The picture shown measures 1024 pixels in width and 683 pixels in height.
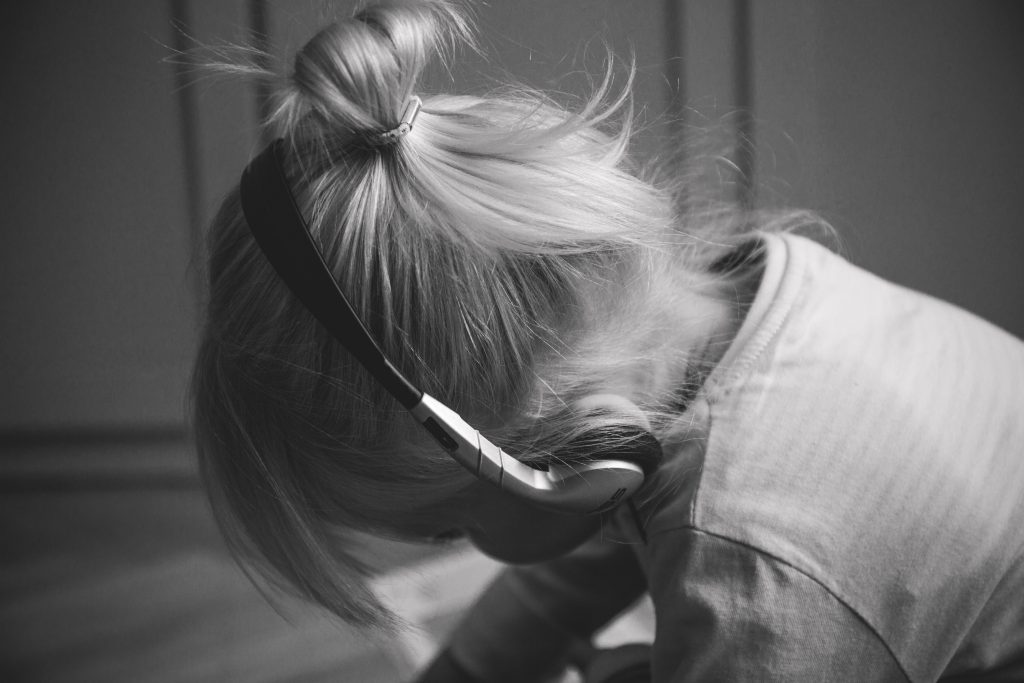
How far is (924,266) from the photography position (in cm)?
88

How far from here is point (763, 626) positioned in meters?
0.48

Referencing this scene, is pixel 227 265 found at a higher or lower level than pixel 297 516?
higher

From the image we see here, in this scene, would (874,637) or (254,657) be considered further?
(254,657)

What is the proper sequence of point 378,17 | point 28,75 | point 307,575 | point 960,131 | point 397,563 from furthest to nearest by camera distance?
point 28,75 < point 397,563 < point 960,131 < point 307,575 < point 378,17

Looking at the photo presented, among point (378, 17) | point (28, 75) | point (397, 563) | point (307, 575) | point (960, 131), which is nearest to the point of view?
point (378, 17)

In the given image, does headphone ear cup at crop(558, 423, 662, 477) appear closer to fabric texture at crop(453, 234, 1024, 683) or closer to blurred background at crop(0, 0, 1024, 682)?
fabric texture at crop(453, 234, 1024, 683)

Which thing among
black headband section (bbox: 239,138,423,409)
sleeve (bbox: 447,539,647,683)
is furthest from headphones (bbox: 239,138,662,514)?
sleeve (bbox: 447,539,647,683)

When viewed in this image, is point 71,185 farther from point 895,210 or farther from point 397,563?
point 895,210

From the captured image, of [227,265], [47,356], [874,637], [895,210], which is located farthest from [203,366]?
[47,356]

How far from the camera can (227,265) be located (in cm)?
51

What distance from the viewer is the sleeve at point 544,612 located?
0.79 m

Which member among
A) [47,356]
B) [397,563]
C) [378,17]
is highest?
[378,17]

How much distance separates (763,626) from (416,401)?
235mm

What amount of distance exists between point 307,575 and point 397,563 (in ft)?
1.30
